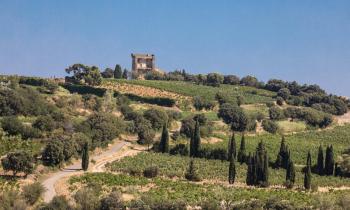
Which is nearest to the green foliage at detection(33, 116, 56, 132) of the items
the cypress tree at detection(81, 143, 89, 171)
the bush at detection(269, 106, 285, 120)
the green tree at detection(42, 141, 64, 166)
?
the green tree at detection(42, 141, 64, 166)

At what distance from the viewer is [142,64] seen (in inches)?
7195

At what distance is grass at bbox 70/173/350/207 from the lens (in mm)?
66312

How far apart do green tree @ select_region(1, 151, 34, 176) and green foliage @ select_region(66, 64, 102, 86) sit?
245 ft

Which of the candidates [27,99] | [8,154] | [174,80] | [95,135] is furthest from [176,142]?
[174,80]

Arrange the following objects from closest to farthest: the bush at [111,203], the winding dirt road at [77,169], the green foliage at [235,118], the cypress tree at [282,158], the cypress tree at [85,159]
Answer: the bush at [111,203]
the winding dirt road at [77,169]
the cypress tree at [85,159]
the cypress tree at [282,158]
the green foliage at [235,118]

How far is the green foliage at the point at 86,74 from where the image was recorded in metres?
146

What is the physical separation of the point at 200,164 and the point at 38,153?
24.3 metres

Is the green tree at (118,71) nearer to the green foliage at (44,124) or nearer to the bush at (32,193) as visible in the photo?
the green foliage at (44,124)

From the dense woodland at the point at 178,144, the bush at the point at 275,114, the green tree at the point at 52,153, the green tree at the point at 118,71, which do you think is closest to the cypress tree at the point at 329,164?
the dense woodland at the point at 178,144

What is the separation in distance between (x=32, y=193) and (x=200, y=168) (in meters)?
29.2

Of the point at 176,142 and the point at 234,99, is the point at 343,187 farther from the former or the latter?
the point at 234,99

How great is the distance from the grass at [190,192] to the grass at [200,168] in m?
4.89

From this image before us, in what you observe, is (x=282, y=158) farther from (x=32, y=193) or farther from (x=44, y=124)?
(x=32, y=193)

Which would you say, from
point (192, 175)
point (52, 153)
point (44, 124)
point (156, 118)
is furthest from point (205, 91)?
point (52, 153)
